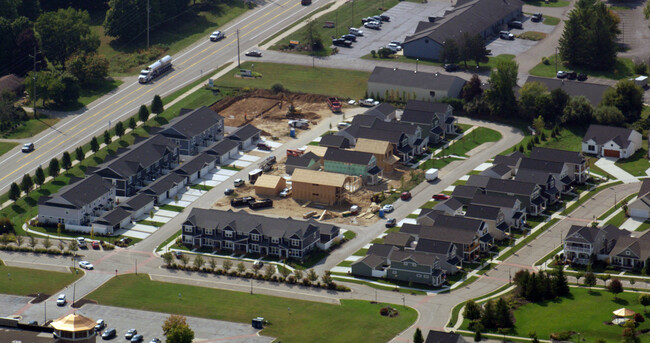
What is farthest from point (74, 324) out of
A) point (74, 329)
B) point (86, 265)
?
point (86, 265)

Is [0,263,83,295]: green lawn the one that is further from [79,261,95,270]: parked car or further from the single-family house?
the single-family house

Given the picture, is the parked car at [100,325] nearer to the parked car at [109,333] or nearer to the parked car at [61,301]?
the parked car at [109,333]

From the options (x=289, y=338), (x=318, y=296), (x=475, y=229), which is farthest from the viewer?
(x=475, y=229)

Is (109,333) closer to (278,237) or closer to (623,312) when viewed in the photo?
(278,237)

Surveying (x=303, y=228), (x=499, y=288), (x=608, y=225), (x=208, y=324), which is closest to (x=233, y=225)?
(x=303, y=228)

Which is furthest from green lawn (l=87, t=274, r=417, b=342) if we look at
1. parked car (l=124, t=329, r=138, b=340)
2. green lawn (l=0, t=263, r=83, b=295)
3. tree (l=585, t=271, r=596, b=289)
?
tree (l=585, t=271, r=596, b=289)

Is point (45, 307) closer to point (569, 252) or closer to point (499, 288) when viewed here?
point (499, 288)
